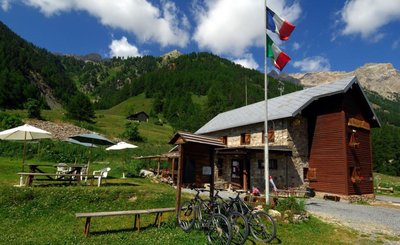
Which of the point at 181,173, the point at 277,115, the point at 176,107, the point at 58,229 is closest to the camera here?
the point at 58,229

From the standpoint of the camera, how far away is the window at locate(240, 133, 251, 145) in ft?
87.1

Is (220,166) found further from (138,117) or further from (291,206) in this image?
(138,117)

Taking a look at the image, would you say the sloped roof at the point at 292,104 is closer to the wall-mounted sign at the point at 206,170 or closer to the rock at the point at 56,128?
the wall-mounted sign at the point at 206,170

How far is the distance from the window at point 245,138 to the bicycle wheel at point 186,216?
55.6 ft

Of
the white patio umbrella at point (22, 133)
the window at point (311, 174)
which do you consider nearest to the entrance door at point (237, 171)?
the window at point (311, 174)

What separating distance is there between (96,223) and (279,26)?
39.8 ft

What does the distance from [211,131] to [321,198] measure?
13.9 m

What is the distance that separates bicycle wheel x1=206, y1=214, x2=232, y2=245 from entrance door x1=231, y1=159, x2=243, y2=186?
1744 cm

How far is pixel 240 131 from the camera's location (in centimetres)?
2791

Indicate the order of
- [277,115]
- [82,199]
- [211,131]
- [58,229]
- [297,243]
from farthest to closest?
[211,131] → [277,115] → [82,199] → [58,229] → [297,243]

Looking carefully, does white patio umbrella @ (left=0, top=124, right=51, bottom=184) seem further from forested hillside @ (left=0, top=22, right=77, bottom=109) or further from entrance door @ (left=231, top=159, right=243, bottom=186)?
forested hillside @ (left=0, top=22, right=77, bottom=109)

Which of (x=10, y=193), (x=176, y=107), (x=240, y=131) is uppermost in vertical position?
(x=176, y=107)

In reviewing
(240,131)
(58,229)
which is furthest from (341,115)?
(58,229)

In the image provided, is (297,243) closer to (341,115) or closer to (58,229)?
(58,229)
